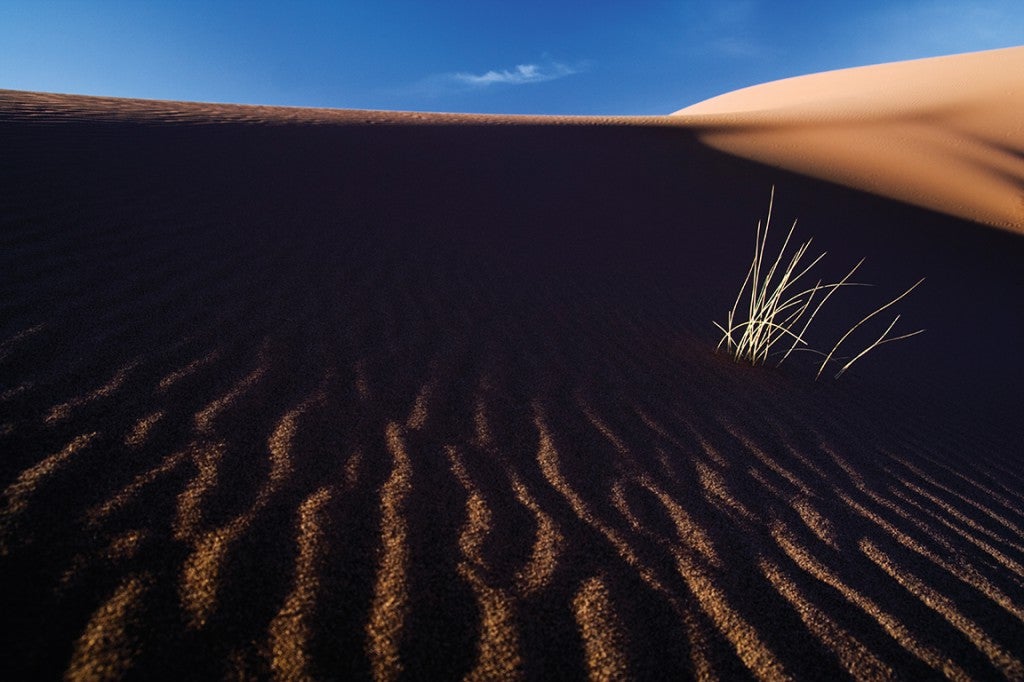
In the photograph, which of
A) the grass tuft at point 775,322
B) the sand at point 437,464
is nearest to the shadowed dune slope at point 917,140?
the grass tuft at point 775,322

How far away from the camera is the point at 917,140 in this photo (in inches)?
461

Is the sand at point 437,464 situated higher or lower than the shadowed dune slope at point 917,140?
lower

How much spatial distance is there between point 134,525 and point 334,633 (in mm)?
635

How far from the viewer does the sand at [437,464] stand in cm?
124

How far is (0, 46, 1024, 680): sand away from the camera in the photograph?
1.24 m

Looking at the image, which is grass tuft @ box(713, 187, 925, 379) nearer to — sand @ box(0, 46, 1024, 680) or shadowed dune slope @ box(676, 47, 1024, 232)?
sand @ box(0, 46, 1024, 680)

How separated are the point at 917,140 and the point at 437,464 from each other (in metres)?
14.3

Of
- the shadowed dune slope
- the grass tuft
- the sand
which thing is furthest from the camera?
the shadowed dune slope

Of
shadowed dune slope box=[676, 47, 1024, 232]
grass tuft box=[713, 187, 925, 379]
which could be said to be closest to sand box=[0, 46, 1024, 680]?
grass tuft box=[713, 187, 925, 379]

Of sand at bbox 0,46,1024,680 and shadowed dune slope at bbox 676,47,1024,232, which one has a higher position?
shadowed dune slope at bbox 676,47,1024,232

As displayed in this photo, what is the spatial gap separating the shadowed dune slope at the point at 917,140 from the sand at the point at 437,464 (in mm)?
5889

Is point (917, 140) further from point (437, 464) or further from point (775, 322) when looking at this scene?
point (437, 464)

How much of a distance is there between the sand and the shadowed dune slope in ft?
19.3

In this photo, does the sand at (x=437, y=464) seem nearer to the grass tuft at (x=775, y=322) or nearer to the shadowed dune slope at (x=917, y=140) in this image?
the grass tuft at (x=775, y=322)
